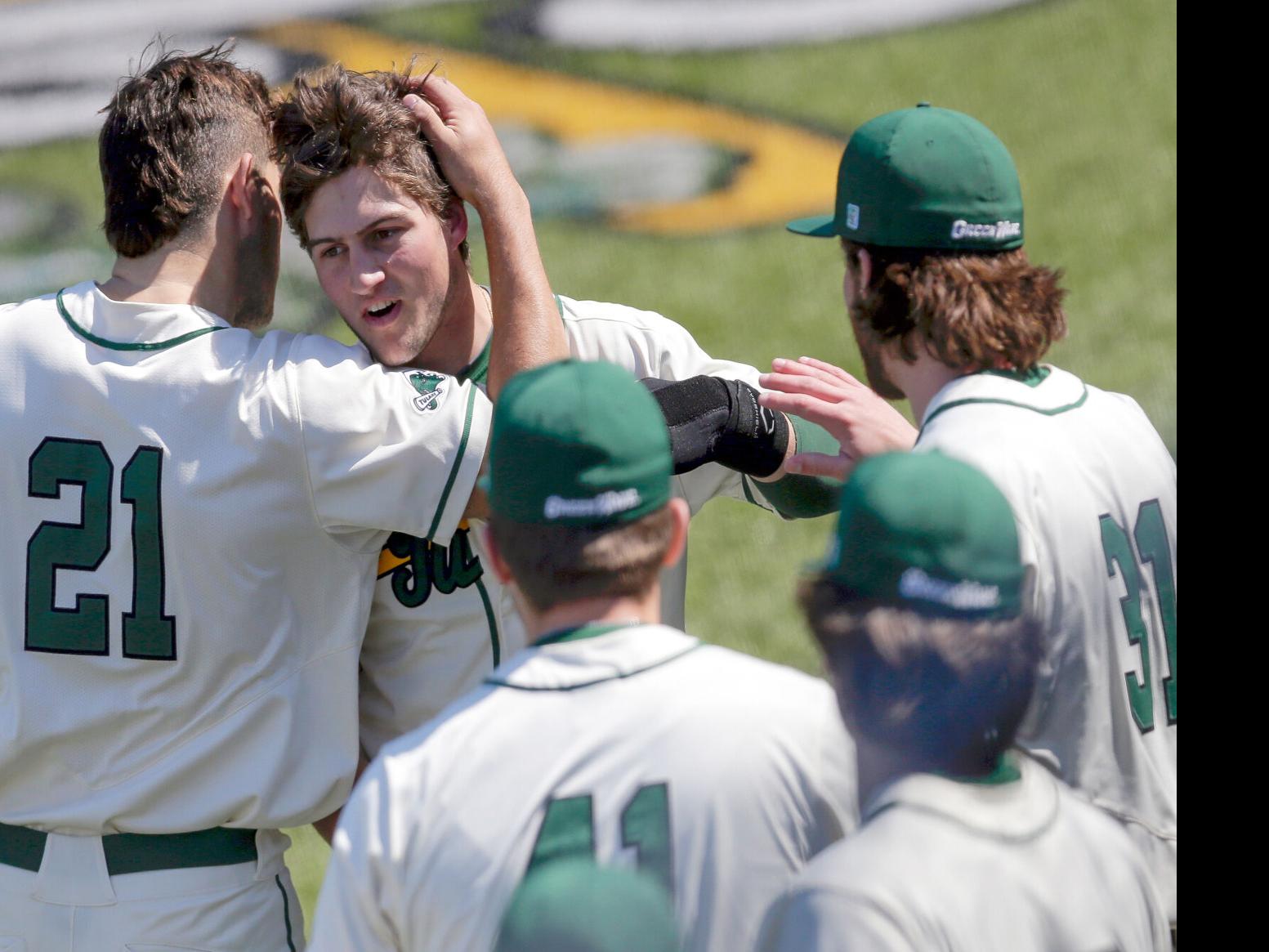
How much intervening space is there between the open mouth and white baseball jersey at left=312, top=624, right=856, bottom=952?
3.74 ft

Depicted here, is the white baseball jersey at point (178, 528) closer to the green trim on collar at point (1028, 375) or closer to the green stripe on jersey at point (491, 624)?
the green stripe on jersey at point (491, 624)

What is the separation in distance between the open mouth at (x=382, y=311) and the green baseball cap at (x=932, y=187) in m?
0.81

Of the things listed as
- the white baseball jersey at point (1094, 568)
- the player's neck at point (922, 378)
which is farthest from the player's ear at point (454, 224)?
the white baseball jersey at point (1094, 568)

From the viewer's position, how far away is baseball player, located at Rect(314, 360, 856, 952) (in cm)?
158

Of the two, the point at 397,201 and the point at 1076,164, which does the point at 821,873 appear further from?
the point at 1076,164

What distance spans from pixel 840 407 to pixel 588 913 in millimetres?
1189

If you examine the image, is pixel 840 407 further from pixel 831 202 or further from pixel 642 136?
pixel 642 136

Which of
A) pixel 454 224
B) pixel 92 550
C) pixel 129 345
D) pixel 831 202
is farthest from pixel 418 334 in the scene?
pixel 831 202

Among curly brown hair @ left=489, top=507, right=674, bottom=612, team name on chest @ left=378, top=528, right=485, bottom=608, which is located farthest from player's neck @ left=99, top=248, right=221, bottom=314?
curly brown hair @ left=489, top=507, right=674, bottom=612

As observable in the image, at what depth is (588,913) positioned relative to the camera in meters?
1.48

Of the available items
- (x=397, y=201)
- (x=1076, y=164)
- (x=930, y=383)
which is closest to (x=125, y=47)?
(x=1076, y=164)

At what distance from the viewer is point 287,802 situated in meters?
2.38

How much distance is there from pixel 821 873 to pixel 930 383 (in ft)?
3.50

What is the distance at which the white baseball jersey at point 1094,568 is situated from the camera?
2094 millimetres
